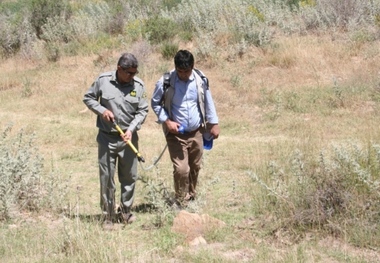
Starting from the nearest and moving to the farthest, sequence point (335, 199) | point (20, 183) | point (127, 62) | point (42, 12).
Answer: point (335, 199) → point (127, 62) → point (20, 183) → point (42, 12)

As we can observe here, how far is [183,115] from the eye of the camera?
5133mm

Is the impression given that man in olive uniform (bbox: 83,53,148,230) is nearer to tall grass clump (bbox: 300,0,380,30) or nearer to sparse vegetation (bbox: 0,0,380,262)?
sparse vegetation (bbox: 0,0,380,262)

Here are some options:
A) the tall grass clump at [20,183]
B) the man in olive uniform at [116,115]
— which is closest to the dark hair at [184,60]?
the man in olive uniform at [116,115]

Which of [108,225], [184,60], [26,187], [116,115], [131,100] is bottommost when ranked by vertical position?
[108,225]

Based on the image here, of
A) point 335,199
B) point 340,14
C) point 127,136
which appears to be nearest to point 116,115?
point 127,136

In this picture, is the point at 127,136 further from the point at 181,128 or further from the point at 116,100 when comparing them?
the point at 181,128

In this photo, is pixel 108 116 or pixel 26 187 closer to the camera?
pixel 108 116

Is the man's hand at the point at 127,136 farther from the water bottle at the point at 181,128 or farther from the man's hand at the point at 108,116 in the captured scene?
the water bottle at the point at 181,128

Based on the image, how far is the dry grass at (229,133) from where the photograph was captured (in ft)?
13.4

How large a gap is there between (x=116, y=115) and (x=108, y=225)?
0.98m

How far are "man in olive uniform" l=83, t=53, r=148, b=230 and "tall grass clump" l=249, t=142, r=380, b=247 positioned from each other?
118cm

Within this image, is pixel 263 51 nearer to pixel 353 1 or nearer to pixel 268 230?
pixel 353 1

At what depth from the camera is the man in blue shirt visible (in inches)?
201

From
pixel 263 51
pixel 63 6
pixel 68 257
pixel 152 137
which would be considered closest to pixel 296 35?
pixel 263 51
